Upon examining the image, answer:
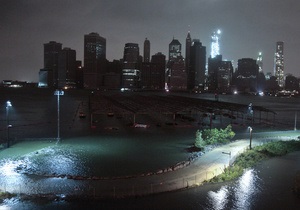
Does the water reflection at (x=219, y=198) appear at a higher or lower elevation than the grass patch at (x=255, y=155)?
lower

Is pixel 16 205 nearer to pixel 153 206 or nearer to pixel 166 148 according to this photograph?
pixel 153 206

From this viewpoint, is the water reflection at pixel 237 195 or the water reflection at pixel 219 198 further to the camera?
the water reflection at pixel 237 195

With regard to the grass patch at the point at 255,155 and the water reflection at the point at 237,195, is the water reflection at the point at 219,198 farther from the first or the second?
the grass patch at the point at 255,155

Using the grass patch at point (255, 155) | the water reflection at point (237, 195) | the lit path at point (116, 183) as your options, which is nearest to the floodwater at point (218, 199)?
the water reflection at point (237, 195)

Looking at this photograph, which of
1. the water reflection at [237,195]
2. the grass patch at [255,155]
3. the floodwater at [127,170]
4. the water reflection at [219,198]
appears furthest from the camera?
the grass patch at [255,155]

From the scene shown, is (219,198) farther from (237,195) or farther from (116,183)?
(116,183)

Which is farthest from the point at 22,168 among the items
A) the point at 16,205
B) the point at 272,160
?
the point at 272,160

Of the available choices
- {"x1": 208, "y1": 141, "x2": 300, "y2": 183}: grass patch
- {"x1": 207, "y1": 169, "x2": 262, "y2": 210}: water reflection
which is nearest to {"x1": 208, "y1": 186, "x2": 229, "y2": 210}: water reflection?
{"x1": 207, "y1": 169, "x2": 262, "y2": 210}: water reflection
